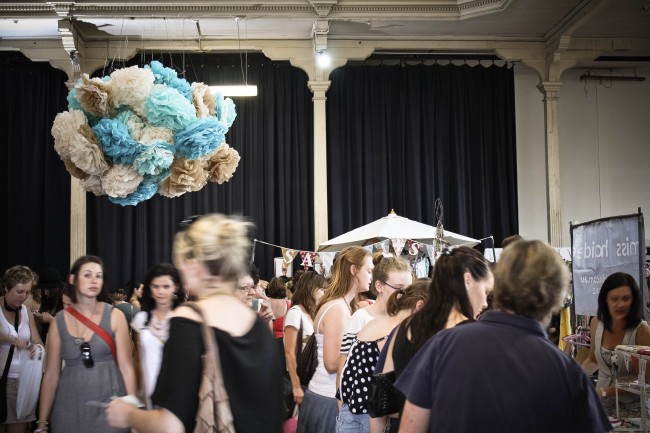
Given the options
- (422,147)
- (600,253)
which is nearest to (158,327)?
(600,253)

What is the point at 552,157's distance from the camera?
12625 mm

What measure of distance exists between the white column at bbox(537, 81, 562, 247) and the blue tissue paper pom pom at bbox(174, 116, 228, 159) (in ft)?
33.8

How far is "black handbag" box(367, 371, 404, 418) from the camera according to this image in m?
2.79

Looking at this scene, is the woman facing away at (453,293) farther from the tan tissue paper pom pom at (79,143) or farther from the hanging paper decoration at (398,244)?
the hanging paper decoration at (398,244)

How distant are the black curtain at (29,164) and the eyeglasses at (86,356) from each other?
10440 mm

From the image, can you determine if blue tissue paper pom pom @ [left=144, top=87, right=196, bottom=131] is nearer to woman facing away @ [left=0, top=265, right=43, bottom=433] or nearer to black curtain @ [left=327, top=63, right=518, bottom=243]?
woman facing away @ [left=0, top=265, right=43, bottom=433]

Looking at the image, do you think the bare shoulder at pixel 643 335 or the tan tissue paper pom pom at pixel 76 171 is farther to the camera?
the bare shoulder at pixel 643 335

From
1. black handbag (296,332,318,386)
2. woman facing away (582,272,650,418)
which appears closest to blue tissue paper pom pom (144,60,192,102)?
black handbag (296,332,318,386)

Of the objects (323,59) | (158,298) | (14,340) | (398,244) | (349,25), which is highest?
(349,25)

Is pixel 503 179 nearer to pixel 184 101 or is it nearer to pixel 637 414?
pixel 637 414

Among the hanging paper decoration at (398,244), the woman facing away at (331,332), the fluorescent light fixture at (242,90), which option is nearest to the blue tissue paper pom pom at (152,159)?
the woman facing away at (331,332)

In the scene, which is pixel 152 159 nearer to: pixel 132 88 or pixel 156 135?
pixel 156 135

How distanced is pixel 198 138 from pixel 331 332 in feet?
5.09

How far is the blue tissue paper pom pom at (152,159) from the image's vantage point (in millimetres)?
2846
